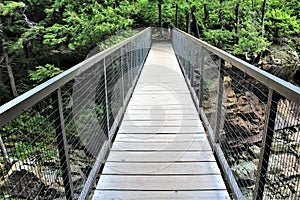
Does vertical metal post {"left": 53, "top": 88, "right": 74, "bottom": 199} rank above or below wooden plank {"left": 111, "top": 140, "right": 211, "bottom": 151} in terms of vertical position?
above

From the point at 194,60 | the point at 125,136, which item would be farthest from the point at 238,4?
the point at 125,136

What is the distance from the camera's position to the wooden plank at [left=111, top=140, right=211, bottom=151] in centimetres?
269

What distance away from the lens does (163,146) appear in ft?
9.02

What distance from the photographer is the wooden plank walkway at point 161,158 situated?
2.03m

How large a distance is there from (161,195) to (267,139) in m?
0.93

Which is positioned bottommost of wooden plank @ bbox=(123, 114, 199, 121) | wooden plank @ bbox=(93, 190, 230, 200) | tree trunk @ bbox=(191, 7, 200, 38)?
wooden plank @ bbox=(93, 190, 230, 200)

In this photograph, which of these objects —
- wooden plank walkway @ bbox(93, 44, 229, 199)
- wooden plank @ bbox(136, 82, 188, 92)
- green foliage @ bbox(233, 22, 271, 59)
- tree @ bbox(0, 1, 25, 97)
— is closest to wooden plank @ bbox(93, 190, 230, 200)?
wooden plank walkway @ bbox(93, 44, 229, 199)

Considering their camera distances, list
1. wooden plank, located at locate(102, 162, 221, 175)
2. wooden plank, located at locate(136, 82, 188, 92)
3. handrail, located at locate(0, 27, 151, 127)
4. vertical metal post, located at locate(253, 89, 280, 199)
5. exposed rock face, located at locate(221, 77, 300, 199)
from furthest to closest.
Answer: wooden plank, located at locate(136, 82, 188, 92), wooden plank, located at locate(102, 162, 221, 175), exposed rock face, located at locate(221, 77, 300, 199), vertical metal post, located at locate(253, 89, 280, 199), handrail, located at locate(0, 27, 151, 127)

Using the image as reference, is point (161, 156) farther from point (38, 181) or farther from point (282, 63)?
point (282, 63)

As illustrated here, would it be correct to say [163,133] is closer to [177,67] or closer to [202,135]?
[202,135]

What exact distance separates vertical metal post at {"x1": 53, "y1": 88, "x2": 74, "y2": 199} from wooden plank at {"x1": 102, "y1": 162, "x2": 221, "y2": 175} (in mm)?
727

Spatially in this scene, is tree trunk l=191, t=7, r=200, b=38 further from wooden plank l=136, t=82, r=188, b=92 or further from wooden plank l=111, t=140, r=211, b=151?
wooden plank l=111, t=140, r=211, b=151

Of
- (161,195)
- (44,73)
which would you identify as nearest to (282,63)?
(44,73)

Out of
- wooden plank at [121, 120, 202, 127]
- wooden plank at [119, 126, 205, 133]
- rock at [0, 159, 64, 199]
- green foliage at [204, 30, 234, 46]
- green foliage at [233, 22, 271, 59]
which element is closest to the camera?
rock at [0, 159, 64, 199]
